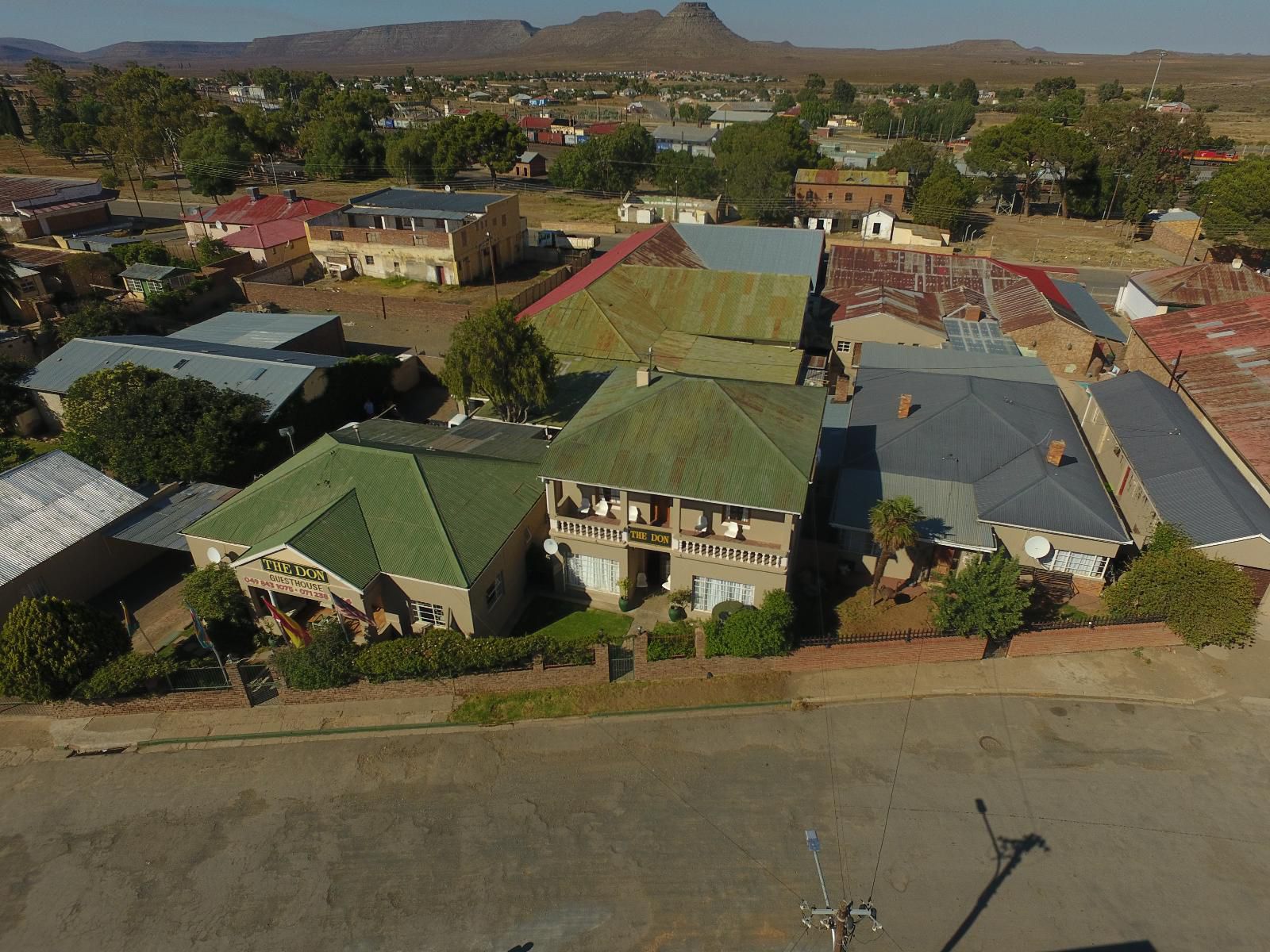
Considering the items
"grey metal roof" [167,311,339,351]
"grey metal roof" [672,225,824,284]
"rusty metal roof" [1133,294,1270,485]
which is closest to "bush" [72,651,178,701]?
"grey metal roof" [167,311,339,351]

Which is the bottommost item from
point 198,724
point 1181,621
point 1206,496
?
point 198,724

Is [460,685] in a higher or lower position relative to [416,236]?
lower

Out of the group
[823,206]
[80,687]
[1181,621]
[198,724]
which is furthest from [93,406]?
[823,206]

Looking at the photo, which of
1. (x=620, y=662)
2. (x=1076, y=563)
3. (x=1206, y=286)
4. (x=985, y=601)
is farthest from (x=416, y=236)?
(x=1206, y=286)

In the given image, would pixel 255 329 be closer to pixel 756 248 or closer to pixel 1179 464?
pixel 756 248

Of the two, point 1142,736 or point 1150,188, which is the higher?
Answer: point 1150,188

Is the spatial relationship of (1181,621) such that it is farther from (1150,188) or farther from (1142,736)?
(1150,188)
